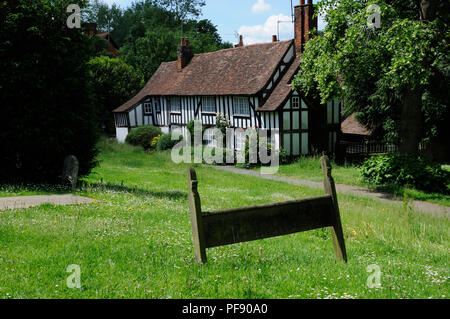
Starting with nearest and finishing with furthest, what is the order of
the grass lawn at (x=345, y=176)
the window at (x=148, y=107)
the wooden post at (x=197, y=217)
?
the wooden post at (x=197, y=217) < the grass lawn at (x=345, y=176) < the window at (x=148, y=107)

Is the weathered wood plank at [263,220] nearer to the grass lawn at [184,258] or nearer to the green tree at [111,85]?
the grass lawn at [184,258]

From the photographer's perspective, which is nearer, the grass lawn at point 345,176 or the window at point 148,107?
the grass lawn at point 345,176

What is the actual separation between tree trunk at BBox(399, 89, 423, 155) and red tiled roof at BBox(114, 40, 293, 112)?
10720 mm

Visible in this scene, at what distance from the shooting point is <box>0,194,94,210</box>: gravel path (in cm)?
995

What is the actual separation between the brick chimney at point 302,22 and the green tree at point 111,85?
71.6 ft

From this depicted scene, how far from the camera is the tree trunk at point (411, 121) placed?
62.7 feet

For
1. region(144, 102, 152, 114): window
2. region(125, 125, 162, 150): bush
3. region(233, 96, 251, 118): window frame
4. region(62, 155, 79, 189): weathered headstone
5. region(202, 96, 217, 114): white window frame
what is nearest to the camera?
region(62, 155, 79, 189): weathered headstone

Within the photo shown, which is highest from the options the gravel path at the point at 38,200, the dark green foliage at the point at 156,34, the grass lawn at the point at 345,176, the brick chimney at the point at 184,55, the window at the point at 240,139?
the dark green foliage at the point at 156,34

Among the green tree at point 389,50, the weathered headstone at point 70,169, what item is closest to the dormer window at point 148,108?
the green tree at point 389,50

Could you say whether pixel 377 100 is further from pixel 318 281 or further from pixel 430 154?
pixel 318 281

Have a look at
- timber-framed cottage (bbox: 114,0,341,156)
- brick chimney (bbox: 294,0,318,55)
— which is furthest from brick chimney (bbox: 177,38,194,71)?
brick chimney (bbox: 294,0,318,55)

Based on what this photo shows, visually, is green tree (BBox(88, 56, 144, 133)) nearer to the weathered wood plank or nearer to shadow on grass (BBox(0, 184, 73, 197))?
shadow on grass (BBox(0, 184, 73, 197))

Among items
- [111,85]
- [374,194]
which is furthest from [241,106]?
[111,85]
